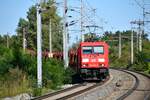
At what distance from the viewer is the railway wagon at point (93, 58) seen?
3994cm

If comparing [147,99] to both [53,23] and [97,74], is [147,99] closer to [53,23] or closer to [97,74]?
[97,74]

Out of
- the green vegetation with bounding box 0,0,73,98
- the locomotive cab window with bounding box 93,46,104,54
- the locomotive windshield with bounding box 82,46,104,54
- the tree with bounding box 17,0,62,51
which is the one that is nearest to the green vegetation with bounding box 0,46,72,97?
the green vegetation with bounding box 0,0,73,98

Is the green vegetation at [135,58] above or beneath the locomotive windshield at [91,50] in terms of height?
beneath

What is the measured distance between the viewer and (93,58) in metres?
40.0

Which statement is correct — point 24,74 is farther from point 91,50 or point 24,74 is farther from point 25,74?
point 91,50

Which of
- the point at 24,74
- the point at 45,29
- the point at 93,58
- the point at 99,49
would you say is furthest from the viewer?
the point at 45,29

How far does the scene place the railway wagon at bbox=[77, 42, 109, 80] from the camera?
39.9 meters

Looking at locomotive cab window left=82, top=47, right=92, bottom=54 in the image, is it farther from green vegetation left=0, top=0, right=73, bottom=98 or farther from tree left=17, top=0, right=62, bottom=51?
tree left=17, top=0, right=62, bottom=51

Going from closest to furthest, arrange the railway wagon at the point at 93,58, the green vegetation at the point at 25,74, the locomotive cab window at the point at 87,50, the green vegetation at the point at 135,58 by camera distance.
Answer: the green vegetation at the point at 25,74 → the railway wagon at the point at 93,58 → the locomotive cab window at the point at 87,50 → the green vegetation at the point at 135,58

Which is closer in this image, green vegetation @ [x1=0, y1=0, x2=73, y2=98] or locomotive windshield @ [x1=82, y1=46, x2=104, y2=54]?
green vegetation @ [x1=0, y1=0, x2=73, y2=98]

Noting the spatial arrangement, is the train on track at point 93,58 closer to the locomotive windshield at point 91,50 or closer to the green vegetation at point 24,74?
the locomotive windshield at point 91,50

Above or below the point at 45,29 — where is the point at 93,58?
below

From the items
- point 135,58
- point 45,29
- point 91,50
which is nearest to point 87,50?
point 91,50

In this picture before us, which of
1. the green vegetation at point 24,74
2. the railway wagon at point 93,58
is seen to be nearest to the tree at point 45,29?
the green vegetation at point 24,74
